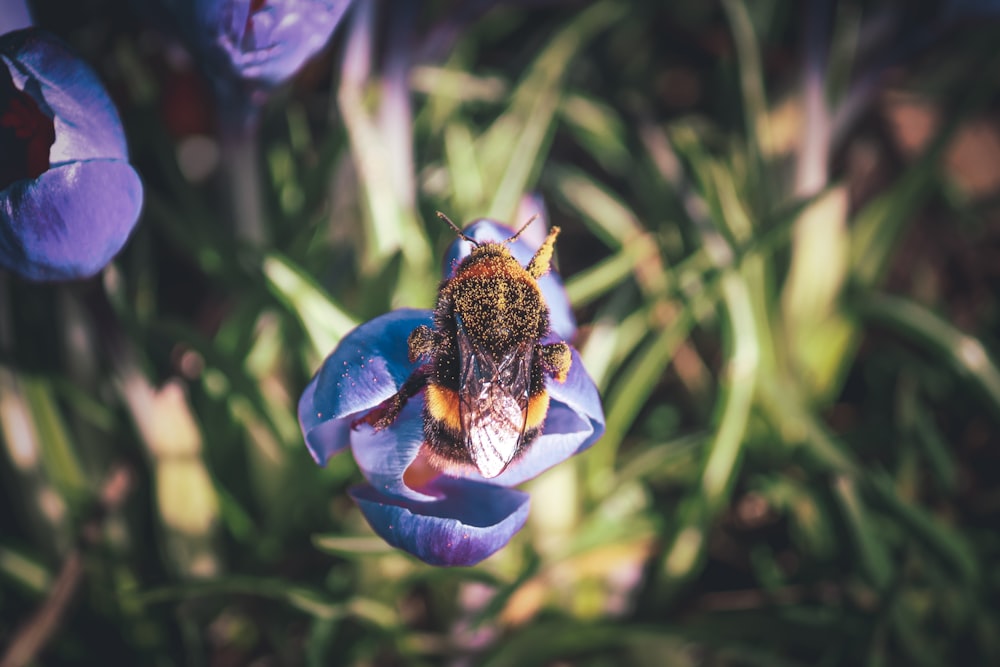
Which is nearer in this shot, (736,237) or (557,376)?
(557,376)

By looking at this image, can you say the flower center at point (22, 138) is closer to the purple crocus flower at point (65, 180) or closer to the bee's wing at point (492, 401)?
the purple crocus flower at point (65, 180)

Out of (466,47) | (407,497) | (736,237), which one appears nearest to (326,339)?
(407,497)

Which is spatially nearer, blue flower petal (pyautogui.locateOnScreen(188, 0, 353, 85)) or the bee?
the bee

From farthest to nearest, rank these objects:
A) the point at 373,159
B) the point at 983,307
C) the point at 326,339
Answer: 1. the point at 983,307
2. the point at 373,159
3. the point at 326,339

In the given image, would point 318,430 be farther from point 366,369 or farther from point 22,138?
point 22,138

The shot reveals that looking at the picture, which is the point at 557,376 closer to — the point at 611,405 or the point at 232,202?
the point at 611,405

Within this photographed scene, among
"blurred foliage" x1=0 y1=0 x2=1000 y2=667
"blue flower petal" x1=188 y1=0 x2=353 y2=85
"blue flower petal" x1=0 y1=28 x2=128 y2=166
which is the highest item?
"blue flower petal" x1=188 y1=0 x2=353 y2=85

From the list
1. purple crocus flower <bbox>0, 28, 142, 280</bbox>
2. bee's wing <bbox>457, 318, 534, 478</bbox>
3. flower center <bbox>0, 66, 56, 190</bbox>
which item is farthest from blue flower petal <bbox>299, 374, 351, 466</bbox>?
flower center <bbox>0, 66, 56, 190</bbox>

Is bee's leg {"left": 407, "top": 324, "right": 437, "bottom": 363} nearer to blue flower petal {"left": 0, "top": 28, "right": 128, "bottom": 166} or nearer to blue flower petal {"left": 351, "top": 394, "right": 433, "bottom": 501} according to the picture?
blue flower petal {"left": 351, "top": 394, "right": 433, "bottom": 501}

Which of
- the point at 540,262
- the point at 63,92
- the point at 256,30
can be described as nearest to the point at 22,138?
the point at 63,92
